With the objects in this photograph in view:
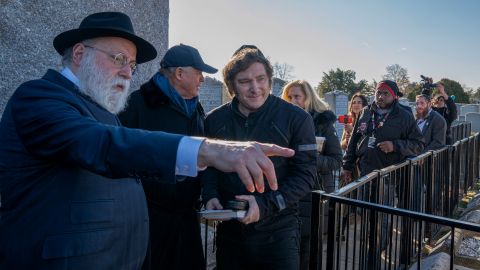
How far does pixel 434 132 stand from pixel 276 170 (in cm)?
467

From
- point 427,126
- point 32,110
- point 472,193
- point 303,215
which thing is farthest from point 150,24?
point 472,193

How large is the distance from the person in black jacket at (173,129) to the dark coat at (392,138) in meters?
2.59

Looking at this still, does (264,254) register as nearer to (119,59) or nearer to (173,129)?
(173,129)

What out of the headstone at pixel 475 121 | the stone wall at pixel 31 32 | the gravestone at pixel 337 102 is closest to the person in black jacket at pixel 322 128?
the stone wall at pixel 31 32

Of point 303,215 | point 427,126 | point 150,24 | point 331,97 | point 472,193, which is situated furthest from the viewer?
point 331,97

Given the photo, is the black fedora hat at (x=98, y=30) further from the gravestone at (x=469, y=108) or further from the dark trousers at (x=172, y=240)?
the gravestone at (x=469, y=108)

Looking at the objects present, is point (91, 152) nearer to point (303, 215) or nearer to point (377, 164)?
point (303, 215)

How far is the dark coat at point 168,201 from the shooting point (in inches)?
95.7

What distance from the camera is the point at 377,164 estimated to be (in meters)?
4.49

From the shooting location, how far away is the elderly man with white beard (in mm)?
1117

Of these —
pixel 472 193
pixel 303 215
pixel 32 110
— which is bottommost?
pixel 472 193

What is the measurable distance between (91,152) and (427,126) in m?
6.04

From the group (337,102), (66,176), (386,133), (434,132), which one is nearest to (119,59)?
(66,176)

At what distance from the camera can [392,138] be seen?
4398 mm
